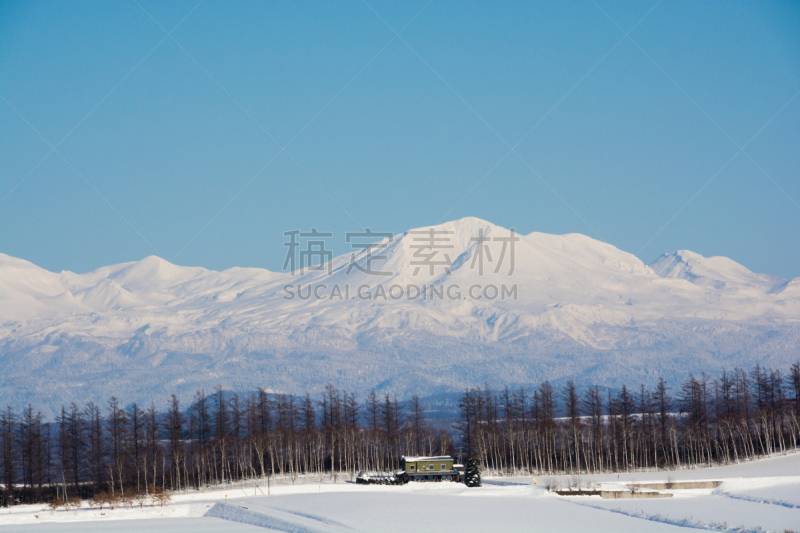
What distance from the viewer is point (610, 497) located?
50.3m

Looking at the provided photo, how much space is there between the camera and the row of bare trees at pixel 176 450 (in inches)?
2411

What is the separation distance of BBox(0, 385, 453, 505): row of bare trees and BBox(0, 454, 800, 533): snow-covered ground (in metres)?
8.75

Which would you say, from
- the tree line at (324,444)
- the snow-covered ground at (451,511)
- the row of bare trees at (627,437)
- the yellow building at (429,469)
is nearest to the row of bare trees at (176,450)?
the tree line at (324,444)

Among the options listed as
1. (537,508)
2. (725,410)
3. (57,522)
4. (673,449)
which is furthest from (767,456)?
(57,522)

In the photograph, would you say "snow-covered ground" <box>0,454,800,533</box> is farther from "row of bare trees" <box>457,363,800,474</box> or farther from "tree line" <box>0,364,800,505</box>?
"row of bare trees" <box>457,363,800,474</box>

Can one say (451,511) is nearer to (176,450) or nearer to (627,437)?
(176,450)

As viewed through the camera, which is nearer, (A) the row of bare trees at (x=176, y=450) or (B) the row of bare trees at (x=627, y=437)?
(A) the row of bare trees at (x=176, y=450)

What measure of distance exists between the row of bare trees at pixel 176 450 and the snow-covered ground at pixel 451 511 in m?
8.75

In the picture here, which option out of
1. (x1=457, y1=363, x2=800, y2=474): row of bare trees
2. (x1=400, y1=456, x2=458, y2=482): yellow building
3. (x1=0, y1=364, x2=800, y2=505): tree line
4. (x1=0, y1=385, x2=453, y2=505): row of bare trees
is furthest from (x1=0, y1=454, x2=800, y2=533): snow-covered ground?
(x1=457, y1=363, x2=800, y2=474): row of bare trees

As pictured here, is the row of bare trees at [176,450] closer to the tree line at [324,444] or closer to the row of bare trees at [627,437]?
the tree line at [324,444]

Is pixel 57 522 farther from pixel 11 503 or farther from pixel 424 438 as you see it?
pixel 424 438

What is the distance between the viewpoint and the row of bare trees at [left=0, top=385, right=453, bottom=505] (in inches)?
2411

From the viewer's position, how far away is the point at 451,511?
143 ft

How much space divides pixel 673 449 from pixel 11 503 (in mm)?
56888
